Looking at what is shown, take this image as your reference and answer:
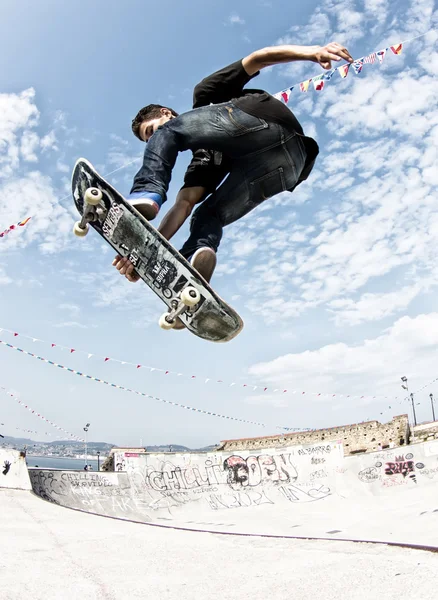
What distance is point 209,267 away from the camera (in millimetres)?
3465

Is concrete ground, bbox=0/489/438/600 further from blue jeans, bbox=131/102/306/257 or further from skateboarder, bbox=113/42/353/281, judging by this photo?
blue jeans, bbox=131/102/306/257

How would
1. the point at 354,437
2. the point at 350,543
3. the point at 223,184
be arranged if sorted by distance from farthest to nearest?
the point at 354,437, the point at 350,543, the point at 223,184

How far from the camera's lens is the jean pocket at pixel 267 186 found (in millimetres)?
3477

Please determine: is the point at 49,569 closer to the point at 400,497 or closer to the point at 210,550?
the point at 210,550

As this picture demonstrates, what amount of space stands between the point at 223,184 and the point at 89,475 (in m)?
16.4

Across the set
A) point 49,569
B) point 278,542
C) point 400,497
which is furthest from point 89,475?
point 49,569

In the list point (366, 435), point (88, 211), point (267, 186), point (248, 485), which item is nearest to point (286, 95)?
point (267, 186)

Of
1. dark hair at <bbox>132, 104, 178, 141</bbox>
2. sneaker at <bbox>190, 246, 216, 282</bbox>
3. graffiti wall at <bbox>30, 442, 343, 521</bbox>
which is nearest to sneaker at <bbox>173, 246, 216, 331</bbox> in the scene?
sneaker at <bbox>190, 246, 216, 282</bbox>

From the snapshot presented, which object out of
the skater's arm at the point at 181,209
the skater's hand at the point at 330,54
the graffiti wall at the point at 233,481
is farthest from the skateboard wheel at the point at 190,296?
the graffiti wall at the point at 233,481

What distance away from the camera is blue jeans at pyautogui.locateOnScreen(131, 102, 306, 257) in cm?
314

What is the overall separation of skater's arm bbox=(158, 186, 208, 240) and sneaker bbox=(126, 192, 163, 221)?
0.45 m

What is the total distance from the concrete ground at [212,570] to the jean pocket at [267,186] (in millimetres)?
2861

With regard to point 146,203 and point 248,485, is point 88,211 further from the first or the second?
point 248,485

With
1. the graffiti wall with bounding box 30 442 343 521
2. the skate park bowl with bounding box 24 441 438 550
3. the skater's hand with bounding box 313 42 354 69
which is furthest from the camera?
the graffiti wall with bounding box 30 442 343 521
